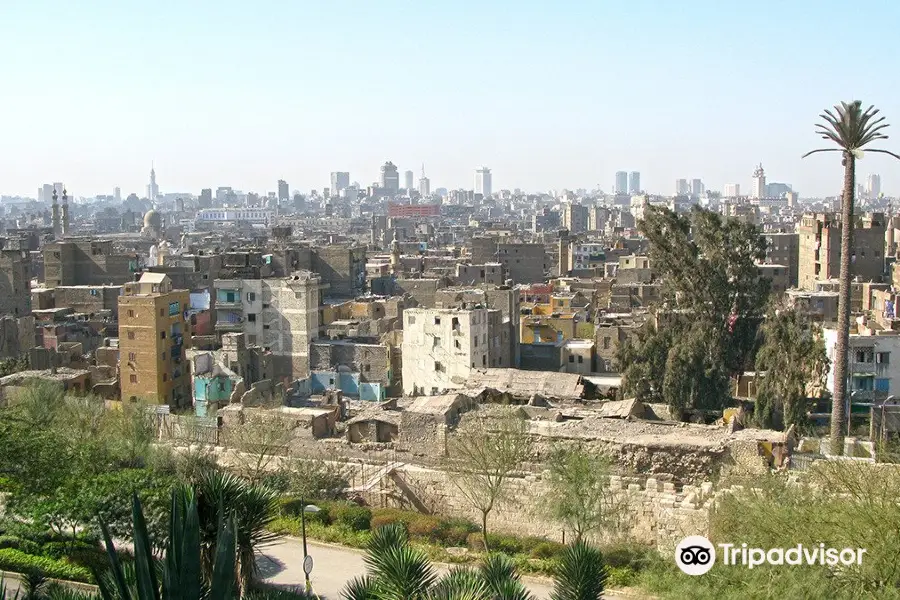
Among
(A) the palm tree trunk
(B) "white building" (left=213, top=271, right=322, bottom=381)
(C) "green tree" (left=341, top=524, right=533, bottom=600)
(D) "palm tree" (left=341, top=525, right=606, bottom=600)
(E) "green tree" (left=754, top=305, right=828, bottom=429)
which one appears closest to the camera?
(C) "green tree" (left=341, top=524, right=533, bottom=600)

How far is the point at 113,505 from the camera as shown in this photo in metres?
14.2

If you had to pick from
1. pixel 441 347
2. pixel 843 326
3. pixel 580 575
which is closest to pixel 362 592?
pixel 580 575

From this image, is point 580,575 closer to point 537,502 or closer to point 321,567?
point 321,567

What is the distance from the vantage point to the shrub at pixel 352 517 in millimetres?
16500

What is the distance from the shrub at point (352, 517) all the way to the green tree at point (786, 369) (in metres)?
10.1

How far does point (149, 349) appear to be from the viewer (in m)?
29.1

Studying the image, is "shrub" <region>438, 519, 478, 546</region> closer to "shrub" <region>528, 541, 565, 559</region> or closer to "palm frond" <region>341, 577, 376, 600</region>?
"shrub" <region>528, 541, 565, 559</region>

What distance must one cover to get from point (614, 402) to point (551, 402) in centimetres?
152

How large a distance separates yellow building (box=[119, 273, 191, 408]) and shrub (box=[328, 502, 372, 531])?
13.2 m

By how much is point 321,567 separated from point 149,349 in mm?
15963

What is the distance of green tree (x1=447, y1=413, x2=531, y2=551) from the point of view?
669 inches

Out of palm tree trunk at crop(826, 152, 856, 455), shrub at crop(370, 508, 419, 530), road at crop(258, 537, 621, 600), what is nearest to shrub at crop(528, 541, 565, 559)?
road at crop(258, 537, 621, 600)

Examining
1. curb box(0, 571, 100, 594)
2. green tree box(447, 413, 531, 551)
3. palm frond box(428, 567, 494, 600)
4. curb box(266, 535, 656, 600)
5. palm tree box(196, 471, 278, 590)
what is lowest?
curb box(266, 535, 656, 600)

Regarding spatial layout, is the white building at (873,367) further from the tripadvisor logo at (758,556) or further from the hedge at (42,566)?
the hedge at (42,566)
